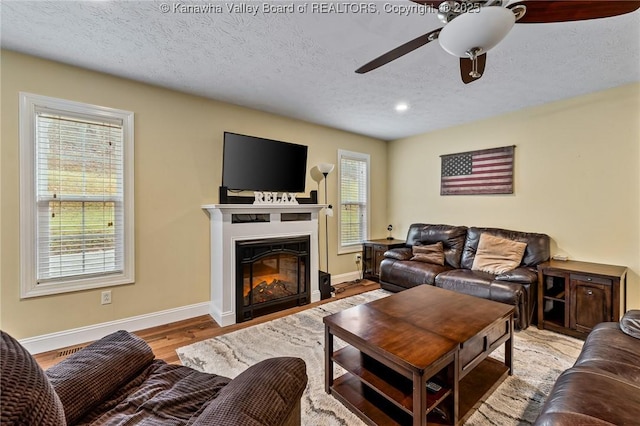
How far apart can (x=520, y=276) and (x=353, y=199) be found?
260cm

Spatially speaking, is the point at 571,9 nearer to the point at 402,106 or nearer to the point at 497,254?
the point at 402,106

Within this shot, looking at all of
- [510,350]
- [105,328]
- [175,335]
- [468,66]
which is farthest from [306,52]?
[105,328]

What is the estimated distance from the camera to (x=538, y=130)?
3.45 metres

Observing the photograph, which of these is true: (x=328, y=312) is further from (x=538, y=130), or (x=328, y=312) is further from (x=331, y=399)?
(x=538, y=130)

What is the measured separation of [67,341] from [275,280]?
2.01m

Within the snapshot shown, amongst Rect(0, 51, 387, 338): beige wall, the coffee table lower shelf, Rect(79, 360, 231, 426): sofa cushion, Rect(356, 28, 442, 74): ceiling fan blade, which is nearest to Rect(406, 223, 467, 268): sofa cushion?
the coffee table lower shelf

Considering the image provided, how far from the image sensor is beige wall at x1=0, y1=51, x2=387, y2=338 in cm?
229

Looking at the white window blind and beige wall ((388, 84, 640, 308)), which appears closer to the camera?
the white window blind

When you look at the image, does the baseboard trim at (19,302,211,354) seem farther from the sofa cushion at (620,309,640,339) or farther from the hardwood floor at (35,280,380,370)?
the sofa cushion at (620,309,640,339)

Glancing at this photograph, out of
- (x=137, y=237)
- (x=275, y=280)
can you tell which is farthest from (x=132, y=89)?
(x=275, y=280)

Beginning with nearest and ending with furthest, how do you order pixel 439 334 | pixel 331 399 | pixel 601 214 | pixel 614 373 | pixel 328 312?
pixel 614 373 → pixel 439 334 → pixel 331 399 → pixel 601 214 → pixel 328 312

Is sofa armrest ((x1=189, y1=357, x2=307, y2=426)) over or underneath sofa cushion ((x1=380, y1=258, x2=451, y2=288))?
over

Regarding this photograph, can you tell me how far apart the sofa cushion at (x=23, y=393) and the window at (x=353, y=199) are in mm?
3957

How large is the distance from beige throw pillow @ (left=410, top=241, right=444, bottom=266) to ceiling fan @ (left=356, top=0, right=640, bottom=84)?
2.93m
